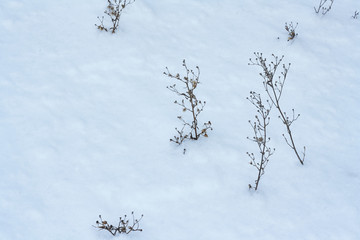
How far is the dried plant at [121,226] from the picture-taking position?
121 inches

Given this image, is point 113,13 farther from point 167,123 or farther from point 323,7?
point 323,7

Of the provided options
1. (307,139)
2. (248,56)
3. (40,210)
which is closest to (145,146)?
(40,210)

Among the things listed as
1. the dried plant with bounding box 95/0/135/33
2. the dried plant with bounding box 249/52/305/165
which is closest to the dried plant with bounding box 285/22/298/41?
the dried plant with bounding box 249/52/305/165

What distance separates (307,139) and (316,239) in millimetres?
1213

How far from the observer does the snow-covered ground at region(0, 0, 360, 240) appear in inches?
128

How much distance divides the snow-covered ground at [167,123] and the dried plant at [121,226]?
56mm

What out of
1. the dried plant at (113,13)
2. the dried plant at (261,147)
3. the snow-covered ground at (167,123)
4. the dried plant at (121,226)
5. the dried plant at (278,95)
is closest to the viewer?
the dried plant at (121,226)

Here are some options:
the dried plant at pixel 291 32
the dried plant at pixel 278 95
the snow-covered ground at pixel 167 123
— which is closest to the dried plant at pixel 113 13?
the snow-covered ground at pixel 167 123

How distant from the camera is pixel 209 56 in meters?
5.03

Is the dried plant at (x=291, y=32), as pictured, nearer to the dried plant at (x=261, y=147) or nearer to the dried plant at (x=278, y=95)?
the dried plant at (x=278, y=95)

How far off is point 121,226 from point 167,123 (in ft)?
4.37

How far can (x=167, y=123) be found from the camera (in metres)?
4.08

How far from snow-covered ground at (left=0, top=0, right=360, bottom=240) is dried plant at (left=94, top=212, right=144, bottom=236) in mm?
56

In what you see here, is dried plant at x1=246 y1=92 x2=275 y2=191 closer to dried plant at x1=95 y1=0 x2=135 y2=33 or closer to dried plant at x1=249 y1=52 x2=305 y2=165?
dried plant at x1=249 y1=52 x2=305 y2=165
